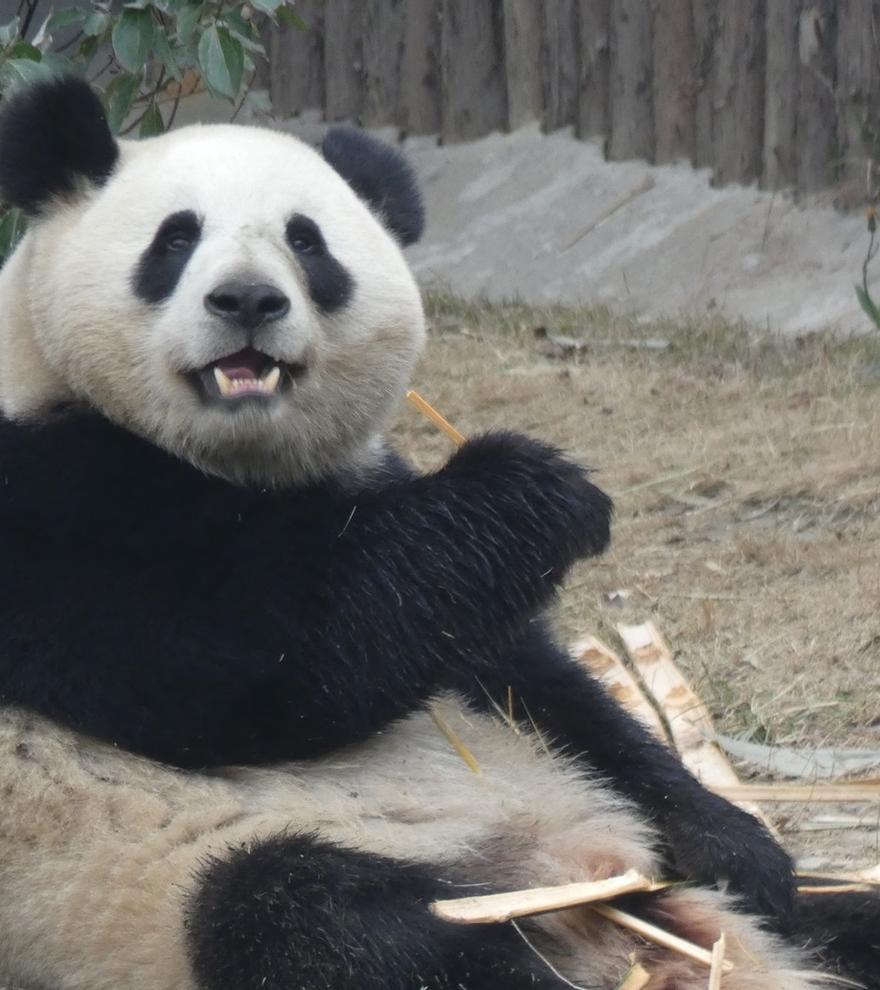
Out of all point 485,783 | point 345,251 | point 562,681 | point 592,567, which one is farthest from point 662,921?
point 592,567

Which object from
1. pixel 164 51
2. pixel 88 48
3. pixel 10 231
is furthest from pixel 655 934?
pixel 88 48

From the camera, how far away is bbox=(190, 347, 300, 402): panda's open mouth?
128 inches

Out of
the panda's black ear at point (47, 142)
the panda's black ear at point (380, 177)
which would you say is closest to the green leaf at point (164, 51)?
the panda's black ear at point (380, 177)

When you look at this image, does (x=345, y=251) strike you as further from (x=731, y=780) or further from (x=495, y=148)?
(x=495, y=148)

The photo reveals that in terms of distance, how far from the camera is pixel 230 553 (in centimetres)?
318

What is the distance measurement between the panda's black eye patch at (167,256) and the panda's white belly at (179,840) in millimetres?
858

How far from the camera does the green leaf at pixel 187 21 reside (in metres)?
4.98

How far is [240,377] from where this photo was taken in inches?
129

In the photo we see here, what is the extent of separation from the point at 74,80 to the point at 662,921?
2.03 metres

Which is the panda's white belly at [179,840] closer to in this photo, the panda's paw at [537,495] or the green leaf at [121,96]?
the panda's paw at [537,495]

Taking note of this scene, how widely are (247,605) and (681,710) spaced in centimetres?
186

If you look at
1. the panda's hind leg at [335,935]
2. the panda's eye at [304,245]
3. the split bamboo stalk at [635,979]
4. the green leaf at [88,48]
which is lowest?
the split bamboo stalk at [635,979]

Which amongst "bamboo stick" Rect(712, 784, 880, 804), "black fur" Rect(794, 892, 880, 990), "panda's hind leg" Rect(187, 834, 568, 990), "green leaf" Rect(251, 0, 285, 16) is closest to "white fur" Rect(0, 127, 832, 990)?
"panda's hind leg" Rect(187, 834, 568, 990)

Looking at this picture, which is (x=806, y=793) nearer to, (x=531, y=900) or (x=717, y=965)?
(x=717, y=965)
